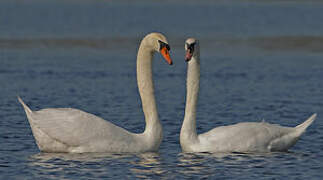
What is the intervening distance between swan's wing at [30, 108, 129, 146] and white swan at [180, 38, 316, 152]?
1.18 metres

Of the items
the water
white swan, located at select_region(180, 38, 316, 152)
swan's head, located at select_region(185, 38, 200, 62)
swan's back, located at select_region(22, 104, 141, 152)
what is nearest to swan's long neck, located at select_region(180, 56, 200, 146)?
white swan, located at select_region(180, 38, 316, 152)

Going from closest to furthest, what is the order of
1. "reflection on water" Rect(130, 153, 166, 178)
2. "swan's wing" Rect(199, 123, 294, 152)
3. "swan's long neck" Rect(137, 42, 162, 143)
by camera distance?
1. "reflection on water" Rect(130, 153, 166, 178)
2. "swan's wing" Rect(199, 123, 294, 152)
3. "swan's long neck" Rect(137, 42, 162, 143)

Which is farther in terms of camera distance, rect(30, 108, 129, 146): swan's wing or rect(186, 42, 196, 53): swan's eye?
rect(186, 42, 196, 53): swan's eye

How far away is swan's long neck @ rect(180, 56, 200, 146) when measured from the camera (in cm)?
1399

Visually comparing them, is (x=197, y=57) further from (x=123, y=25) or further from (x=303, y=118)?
(x=123, y=25)

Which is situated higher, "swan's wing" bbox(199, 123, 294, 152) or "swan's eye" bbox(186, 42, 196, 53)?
"swan's eye" bbox(186, 42, 196, 53)

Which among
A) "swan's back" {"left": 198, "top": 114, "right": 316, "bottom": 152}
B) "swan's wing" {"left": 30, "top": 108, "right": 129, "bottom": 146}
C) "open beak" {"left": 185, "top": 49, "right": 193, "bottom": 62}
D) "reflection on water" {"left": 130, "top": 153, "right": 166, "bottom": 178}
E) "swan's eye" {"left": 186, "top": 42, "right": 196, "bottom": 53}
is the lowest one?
"reflection on water" {"left": 130, "top": 153, "right": 166, "bottom": 178}

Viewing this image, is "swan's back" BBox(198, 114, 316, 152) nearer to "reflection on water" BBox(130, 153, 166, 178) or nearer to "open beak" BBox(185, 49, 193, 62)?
"reflection on water" BBox(130, 153, 166, 178)

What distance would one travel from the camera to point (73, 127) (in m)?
13.5

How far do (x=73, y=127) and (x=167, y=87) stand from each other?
29.9ft

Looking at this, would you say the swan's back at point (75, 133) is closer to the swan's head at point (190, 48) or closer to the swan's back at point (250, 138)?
the swan's back at point (250, 138)

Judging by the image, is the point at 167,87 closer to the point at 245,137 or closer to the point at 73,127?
the point at 245,137

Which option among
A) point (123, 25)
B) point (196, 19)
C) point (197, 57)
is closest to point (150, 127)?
point (197, 57)

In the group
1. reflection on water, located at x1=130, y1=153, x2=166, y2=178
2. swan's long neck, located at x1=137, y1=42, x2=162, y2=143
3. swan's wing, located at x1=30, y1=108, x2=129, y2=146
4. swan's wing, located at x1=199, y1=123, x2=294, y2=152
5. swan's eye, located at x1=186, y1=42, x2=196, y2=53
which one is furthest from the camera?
swan's long neck, located at x1=137, y1=42, x2=162, y2=143
